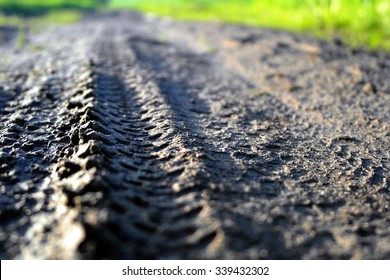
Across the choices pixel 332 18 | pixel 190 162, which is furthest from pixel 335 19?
pixel 190 162

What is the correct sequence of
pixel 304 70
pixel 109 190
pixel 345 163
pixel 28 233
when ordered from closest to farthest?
pixel 28 233 < pixel 109 190 < pixel 345 163 < pixel 304 70

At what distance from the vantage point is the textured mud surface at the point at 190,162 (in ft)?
5.69

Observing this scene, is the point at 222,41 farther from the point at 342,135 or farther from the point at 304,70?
the point at 342,135

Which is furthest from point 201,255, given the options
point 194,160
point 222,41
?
point 222,41

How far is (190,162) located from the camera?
7.66ft

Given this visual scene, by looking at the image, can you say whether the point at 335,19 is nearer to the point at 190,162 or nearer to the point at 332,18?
the point at 332,18

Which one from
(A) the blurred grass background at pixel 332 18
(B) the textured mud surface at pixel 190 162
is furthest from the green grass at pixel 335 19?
(B) the textured mud surface at pixel 190 162

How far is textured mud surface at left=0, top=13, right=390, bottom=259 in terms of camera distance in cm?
174

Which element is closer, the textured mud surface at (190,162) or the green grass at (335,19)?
the textured mud surface at (190,162)

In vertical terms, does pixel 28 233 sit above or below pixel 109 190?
below

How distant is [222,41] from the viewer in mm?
7594

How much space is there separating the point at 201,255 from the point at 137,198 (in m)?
0.48

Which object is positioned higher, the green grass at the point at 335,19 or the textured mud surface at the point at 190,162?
the green grass at the point at 335,19

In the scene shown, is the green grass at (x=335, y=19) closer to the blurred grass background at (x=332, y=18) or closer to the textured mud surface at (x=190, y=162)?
the blurred grass background at (x=332, y=18)
